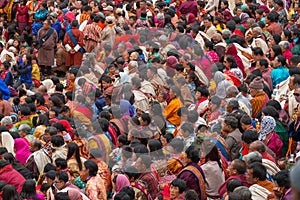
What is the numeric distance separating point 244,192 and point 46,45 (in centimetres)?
999

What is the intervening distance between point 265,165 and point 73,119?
3.86m

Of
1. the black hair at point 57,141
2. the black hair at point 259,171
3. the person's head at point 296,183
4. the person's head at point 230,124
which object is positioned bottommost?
the black hair at point 57,141

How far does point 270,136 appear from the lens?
31.9 ft

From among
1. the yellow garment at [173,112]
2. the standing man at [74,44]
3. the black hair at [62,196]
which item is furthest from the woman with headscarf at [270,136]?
the standing man at [74,44]

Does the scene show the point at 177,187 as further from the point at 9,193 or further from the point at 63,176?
the point at 9,193

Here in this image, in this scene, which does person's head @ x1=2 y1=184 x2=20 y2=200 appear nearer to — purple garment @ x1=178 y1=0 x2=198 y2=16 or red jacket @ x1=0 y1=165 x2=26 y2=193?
red jacket @ x1=0 y1=165 x2=26 y2=193

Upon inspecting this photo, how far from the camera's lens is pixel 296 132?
392 inches

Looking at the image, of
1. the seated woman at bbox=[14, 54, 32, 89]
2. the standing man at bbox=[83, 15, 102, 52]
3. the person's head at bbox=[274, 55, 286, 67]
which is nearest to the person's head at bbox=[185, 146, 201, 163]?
the person's head at bbox=[274, 55, 286, 67]

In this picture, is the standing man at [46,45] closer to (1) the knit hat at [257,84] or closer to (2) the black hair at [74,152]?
(1) the knit hat at [257,84]

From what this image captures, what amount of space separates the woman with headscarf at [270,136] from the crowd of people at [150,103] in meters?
0.02

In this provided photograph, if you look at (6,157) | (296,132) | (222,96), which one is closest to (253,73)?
(222,96)

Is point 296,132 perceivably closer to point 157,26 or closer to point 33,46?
point 157,26

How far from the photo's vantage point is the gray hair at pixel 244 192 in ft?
24.9

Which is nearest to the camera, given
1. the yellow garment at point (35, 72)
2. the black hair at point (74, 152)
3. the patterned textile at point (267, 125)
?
the black hair at point (74, 152)
